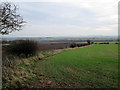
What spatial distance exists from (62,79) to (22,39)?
22.2 feet

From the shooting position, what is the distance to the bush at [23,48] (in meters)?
8.93

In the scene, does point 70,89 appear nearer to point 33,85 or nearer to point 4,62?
point 33,85

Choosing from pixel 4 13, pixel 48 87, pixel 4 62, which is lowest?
pixel 48 87

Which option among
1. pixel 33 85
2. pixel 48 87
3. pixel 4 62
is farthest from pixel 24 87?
pixel 4 62

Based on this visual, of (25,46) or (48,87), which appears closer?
(48,87)

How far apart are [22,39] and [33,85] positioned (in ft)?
21.3

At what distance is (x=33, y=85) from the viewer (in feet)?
14.1

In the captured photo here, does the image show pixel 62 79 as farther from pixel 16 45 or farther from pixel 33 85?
pixel 16 45

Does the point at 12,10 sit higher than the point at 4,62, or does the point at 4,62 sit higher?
the point at 12,10

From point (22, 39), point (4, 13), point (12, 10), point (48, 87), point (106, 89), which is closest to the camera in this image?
point (106, 89)

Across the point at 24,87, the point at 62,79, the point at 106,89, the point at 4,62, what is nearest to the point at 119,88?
the point at 106,89

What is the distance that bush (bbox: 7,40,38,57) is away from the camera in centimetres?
893

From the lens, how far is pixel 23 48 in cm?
945

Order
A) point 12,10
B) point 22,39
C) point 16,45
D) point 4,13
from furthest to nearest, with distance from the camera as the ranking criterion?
point 22,39 < point 16,45 < point 12,10 < point 4,13
